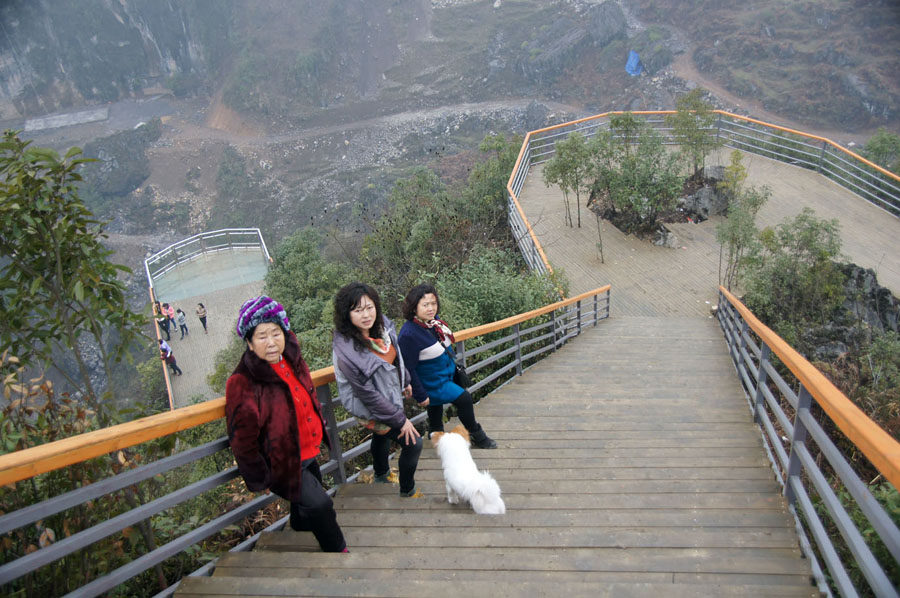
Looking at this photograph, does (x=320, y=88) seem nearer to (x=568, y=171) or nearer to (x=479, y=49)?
(x=479, y=49)

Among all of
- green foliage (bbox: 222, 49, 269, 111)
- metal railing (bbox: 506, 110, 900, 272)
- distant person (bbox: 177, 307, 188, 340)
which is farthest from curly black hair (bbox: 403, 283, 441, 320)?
green foliage (bbox: 222, 49, 269, 111)

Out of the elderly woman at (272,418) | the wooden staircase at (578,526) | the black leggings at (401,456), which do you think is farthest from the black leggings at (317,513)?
the black leggings at (401,456)

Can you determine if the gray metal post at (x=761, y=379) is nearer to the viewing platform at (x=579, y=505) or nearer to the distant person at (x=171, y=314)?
the viewing platform at (x=579, y=505)

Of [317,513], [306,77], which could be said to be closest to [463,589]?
[317,513]

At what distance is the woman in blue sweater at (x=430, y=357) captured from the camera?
373cm

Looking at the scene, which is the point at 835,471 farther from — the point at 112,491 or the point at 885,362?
the point at 885,362

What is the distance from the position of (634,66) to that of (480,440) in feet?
206

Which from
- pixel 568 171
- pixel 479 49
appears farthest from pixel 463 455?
pixel 479 49

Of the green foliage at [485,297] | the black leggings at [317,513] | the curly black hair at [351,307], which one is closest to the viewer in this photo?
the black leggings at [317,513]

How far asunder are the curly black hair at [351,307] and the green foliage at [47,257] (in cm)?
140

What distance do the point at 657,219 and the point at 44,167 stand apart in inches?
507

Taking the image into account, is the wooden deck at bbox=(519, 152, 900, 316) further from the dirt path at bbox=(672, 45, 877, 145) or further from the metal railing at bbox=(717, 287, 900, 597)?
the dirt path at bbox=(672, 45, 877, 145)

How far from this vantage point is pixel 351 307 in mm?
3068

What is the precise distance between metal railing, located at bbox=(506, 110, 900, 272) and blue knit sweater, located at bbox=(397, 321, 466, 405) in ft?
20.8
